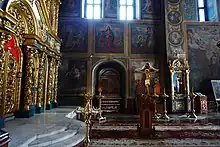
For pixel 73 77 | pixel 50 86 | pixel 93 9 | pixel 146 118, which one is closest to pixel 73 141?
pixel 146 118

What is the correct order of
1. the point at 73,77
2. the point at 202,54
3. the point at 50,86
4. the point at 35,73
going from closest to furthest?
the point at 35,73
the point at 50,86
the point at 73,77
the point at 202,54

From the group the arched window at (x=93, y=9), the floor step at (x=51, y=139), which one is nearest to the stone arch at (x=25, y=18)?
the floor step at (x=51, y=139)

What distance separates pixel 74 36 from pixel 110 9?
319 cm

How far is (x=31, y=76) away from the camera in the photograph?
22.6ft

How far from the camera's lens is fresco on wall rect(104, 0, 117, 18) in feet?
44.3

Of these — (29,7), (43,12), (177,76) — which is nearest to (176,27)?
(177,76)

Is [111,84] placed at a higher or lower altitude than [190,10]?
lower

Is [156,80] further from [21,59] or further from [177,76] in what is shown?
[21,59]

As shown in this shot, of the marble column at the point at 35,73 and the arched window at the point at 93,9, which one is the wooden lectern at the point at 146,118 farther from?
the arched window at the point at 93,9

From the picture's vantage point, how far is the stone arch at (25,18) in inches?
250

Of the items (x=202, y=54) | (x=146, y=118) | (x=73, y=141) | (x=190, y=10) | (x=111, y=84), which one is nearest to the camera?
(x=73, y=141)

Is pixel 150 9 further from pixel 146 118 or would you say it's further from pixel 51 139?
pixel 51 139

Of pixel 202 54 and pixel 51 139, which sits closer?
pixel 51 139

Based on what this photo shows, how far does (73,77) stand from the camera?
12641 millimetres
